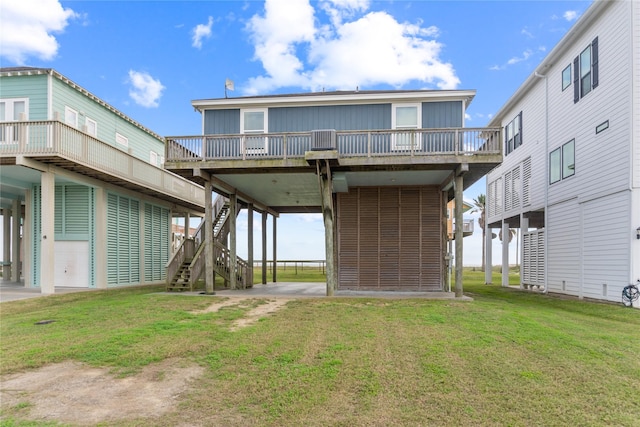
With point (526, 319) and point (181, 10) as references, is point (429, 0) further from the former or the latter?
point (526, 319)

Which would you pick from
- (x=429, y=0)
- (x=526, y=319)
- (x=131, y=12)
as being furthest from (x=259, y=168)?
(x=526, y=319)

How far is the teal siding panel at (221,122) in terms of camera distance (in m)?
14.1

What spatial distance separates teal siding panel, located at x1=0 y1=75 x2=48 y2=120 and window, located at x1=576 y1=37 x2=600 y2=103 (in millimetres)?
19927

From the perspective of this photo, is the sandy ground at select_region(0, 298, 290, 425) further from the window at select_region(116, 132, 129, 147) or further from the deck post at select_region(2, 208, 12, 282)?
the deck post at select_region(2, 208, 12, 282)

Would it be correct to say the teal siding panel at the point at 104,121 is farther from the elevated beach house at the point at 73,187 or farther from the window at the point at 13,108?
the window at the point at 13,108

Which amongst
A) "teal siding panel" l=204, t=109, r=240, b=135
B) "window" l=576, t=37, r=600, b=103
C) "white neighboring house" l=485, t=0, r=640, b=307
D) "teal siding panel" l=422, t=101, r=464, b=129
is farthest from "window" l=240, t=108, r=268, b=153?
"window" l=576, t=37, r=600, b=103

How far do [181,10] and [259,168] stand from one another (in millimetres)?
5235

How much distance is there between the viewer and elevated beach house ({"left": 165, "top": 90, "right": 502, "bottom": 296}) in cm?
1202

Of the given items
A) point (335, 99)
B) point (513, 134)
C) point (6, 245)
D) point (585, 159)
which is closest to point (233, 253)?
point (335, 99)

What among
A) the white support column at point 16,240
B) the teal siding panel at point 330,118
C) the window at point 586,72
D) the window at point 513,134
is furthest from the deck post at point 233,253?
the window at point 513,134

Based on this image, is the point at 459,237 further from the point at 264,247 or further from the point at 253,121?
the point at 264,247

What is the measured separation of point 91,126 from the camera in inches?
653

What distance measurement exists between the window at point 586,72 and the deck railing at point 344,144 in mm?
5085

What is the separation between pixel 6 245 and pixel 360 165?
67.3 ft
